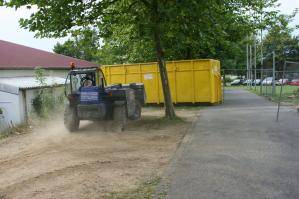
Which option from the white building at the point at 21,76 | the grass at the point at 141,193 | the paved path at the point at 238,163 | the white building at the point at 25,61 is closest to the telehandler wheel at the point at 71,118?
the paved path at the point at 238,163

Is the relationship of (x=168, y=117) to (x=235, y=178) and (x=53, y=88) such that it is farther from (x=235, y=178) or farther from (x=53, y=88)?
(x=235, y=178)

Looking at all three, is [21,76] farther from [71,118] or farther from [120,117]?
[120,117]

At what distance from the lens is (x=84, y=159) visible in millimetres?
10695

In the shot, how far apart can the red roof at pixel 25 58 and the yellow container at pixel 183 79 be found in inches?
237

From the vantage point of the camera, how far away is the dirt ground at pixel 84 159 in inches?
321

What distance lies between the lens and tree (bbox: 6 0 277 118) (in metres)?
15.6

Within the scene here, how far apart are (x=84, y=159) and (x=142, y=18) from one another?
767cm

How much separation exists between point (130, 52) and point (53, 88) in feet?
36.2

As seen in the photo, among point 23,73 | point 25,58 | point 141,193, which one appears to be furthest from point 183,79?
point 141,193

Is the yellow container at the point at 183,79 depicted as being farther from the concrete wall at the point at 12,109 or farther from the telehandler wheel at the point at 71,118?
the telehandler wheel at the point at 71,118

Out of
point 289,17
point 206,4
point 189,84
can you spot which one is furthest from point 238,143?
point 289,17

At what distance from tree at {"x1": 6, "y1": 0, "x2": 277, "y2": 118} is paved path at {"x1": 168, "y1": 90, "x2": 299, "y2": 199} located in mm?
3671

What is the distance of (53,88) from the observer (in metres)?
24.0

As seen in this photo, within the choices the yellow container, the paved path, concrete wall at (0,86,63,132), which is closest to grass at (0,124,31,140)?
concrete wall at (0,86,63,132)
